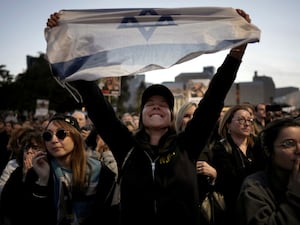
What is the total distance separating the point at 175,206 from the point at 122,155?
1.84ft

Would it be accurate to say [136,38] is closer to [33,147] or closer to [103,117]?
[103,117]

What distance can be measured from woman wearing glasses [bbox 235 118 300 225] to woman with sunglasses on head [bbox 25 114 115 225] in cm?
120

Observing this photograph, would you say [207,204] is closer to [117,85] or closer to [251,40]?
[251,40]

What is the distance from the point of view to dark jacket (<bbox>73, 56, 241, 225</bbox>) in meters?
2.45

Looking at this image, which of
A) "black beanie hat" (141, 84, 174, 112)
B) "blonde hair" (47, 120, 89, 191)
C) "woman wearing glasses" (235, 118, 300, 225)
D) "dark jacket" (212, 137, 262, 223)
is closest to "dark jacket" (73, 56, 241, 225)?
"black beanie hat" (141, 84, 174, 112)

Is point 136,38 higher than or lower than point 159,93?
higher

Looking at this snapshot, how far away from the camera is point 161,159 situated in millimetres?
2551

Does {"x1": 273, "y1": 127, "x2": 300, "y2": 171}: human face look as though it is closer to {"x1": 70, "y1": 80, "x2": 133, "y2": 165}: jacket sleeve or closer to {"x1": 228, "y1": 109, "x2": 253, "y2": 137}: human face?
{"x1": 70, "y1": 80, "x2": 133, "y2": 165}: jacket sleeve

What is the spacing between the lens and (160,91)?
2.77 m

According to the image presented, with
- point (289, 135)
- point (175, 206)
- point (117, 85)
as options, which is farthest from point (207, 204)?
point (117, 85)

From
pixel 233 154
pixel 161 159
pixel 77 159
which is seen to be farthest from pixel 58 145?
pixel 233 154

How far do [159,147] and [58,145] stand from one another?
1004 millimetres

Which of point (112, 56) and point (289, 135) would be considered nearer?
point (289, 135)

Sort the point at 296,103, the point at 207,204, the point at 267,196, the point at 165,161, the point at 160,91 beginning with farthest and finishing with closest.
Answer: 1. the point at 296,103
2. the point at 207,204
3. the point at 160,91
4. the point at 165,161
5. the point at 267,196
